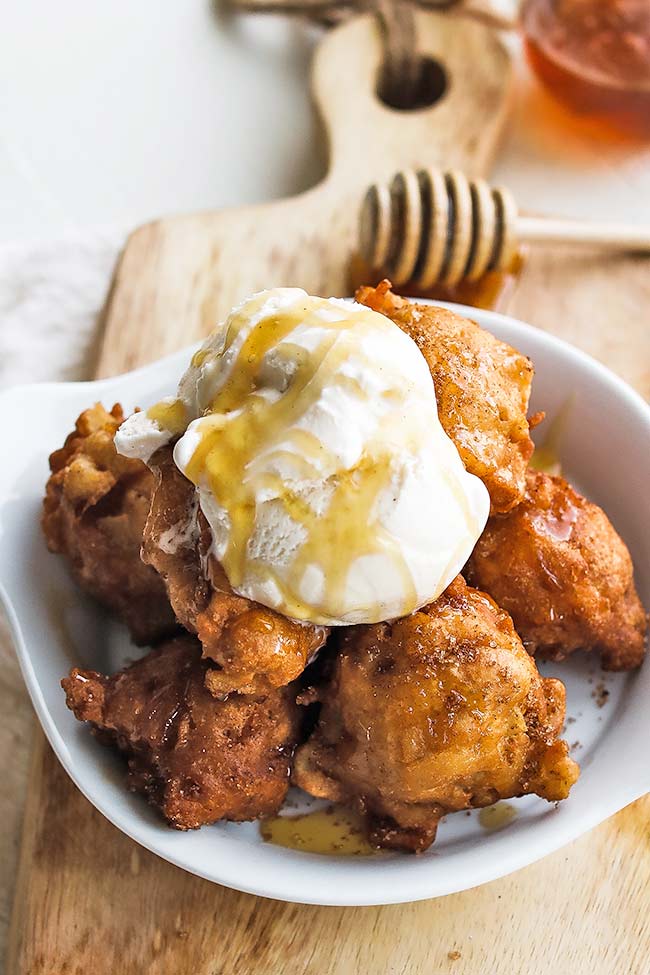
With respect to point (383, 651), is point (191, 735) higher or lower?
lower

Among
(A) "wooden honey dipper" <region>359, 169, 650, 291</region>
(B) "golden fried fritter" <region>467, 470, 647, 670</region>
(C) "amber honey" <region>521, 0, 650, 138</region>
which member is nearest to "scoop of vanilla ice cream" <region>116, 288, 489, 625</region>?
(B) "golden fried fritter" <region>467, 470, 647, 670</region>

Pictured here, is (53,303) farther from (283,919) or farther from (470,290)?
(283,919)

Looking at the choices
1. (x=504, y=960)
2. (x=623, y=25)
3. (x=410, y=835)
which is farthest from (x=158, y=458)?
(x=623, y=25)

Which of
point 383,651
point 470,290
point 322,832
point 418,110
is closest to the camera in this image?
point 383,651

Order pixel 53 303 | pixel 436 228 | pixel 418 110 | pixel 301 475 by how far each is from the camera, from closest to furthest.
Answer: pixel 301 475 → pixel 436 228 → pixel 53 303 → pixel 418 110

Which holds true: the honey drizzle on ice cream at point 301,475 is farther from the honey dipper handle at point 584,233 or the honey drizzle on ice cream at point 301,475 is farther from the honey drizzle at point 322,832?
the honey dipper handle at point 584,233

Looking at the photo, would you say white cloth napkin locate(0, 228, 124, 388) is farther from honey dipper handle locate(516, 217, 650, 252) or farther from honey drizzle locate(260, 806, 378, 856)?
honey drizzle locate(260, 806, 378, 856)

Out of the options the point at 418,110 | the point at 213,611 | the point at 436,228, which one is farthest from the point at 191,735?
the point at 418,110

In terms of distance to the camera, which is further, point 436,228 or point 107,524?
point 436,228
